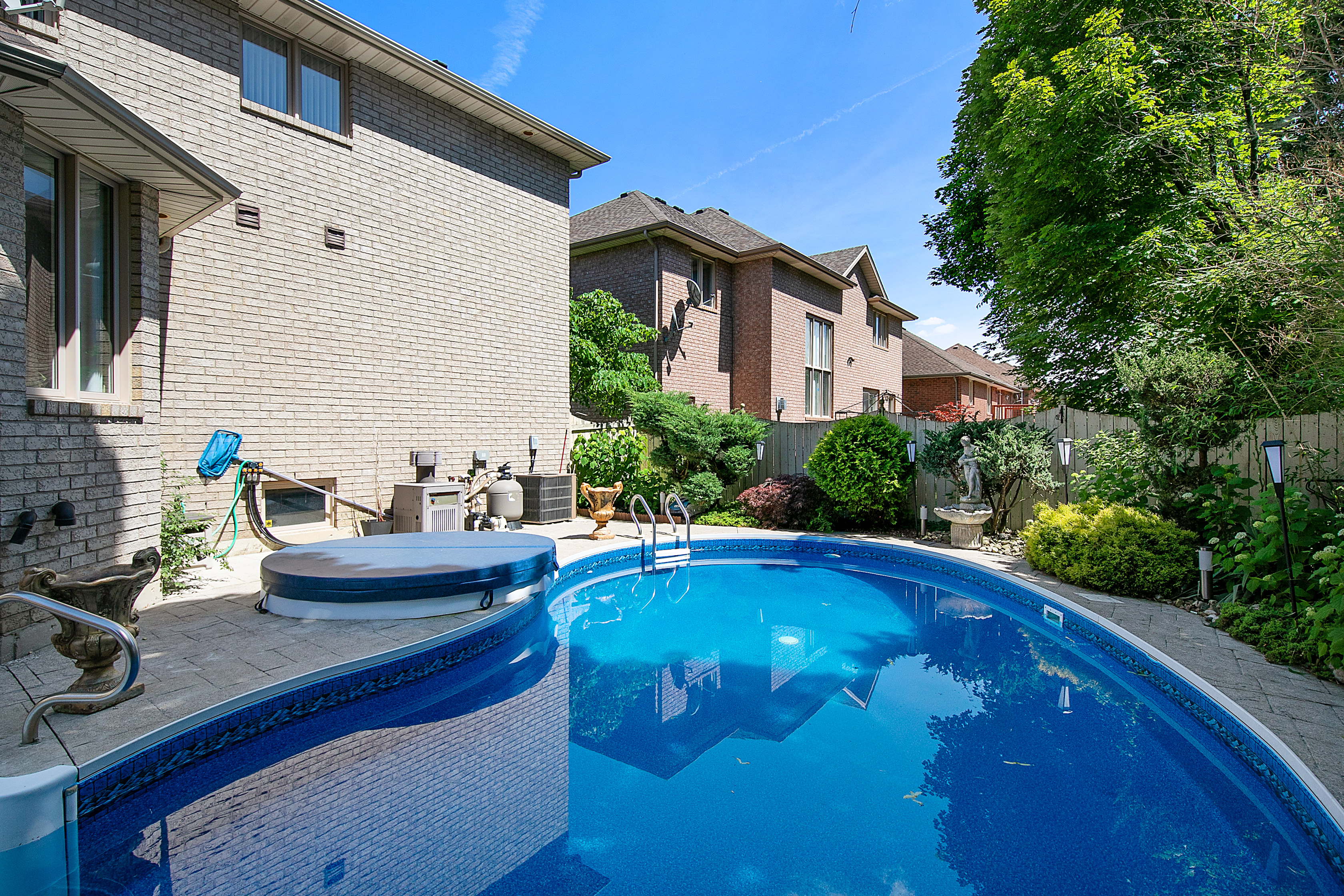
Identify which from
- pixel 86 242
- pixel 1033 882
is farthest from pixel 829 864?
pixel 86 242

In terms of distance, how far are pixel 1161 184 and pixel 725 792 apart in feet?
30.3

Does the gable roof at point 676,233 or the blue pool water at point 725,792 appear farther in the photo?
the gable roof at point 676,233

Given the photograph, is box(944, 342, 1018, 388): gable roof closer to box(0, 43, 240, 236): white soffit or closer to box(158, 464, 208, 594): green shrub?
box(158, 464, 208, 594): green shrub

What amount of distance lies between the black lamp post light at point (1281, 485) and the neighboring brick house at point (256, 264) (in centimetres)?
783

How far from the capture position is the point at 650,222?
46.9ft

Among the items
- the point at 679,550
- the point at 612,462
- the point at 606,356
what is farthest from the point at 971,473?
the point at 606,356

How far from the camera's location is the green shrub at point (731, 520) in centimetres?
1127

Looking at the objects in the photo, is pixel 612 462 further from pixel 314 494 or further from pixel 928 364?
pixel 928 364

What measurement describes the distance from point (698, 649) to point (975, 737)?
2373mm

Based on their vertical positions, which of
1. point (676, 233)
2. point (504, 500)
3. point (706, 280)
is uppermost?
point (676, 233)

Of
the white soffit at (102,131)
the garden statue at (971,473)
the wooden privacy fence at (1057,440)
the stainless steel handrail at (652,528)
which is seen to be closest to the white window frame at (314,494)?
the white soffit at (102,131)

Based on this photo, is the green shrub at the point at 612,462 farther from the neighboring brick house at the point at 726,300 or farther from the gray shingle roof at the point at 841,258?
the gray shingle roof at the point at 841,258

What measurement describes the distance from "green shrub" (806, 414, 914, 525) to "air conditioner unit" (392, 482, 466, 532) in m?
5.67

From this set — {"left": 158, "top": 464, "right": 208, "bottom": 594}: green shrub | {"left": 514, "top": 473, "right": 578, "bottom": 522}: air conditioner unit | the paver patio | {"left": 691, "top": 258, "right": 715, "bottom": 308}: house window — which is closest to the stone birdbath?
the paver patio
